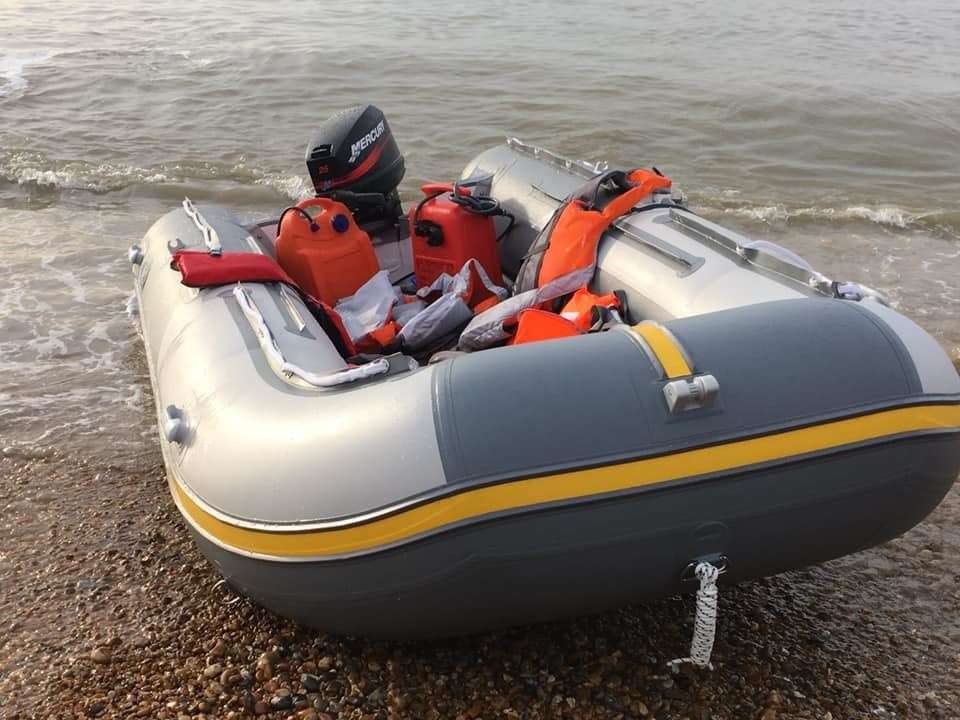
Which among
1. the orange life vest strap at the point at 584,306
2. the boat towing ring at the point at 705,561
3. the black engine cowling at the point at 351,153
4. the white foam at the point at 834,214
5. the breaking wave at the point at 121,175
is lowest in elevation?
the breaking wave at the point at 121,175

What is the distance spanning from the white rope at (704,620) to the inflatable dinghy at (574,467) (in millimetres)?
32

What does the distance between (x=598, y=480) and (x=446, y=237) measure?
1821 millimetres

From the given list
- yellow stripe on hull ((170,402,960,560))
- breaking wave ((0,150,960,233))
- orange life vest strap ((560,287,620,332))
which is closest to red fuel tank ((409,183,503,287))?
orange life vest strap ((560,287,620,332))

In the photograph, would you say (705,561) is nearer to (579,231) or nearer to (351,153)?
(579,231)

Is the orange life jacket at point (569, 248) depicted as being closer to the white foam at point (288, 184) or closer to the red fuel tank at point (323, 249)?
the red fuel tank at point (323, 249)

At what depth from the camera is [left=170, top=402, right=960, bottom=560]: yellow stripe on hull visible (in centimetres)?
176

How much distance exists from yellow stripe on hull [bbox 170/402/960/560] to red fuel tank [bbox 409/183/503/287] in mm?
1727

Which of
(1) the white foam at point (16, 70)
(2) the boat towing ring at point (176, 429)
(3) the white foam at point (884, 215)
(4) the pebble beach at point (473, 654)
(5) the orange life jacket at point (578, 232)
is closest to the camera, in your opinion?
(4) the pebble beach at point (473, 654)

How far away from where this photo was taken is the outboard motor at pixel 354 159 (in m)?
3.38

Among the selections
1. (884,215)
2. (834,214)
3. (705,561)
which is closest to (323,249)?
(705,561)

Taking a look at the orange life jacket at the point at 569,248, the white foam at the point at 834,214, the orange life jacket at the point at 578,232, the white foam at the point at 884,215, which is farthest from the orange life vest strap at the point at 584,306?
the white foam at the point at 884,215

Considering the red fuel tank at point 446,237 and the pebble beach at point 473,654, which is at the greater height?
the red fuel tank at point 446,237

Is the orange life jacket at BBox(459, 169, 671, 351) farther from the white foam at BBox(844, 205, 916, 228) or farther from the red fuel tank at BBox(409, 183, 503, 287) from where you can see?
the white foam at BBox(844, 205, 916, 228)

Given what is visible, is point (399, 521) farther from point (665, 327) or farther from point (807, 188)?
point (807, 188)
